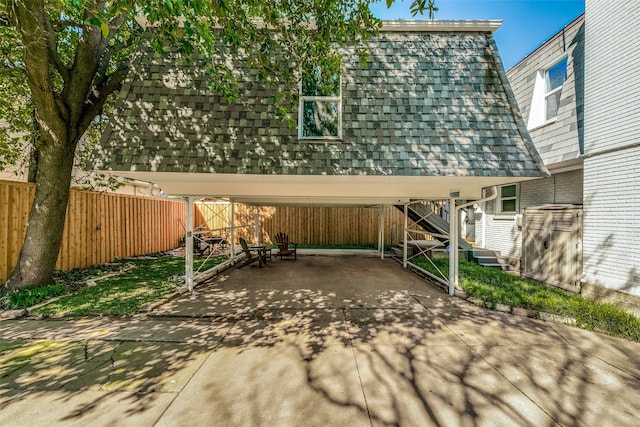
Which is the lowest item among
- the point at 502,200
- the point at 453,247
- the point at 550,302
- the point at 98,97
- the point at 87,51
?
the point at 550,302

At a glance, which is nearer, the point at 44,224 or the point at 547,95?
the point at 44,224

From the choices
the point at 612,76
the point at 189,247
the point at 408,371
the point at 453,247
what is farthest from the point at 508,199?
the point at 189,247

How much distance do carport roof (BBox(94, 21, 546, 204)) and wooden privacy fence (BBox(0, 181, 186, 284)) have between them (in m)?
3.21

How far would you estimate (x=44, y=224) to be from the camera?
5070mm

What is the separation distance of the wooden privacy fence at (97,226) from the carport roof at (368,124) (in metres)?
3.21

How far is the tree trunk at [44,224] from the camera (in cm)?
502

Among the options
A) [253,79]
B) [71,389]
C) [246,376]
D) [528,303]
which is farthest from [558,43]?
[71,389]

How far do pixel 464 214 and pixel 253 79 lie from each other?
1033 centimetres

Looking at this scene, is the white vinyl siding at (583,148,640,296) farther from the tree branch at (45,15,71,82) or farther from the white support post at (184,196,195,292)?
the tree branch at (45,15,71,82)

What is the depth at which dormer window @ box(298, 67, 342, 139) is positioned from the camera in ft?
15.5

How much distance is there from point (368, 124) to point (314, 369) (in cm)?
392

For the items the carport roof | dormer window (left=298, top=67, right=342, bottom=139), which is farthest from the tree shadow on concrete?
dormer window (left=298, top=67, right=342, bottom=139)

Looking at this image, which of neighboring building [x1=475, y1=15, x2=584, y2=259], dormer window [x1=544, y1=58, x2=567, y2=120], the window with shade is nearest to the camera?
neighboring building [x1=475, y1=15, x2=584, y2=259]

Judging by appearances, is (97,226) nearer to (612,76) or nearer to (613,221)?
(613,221)
